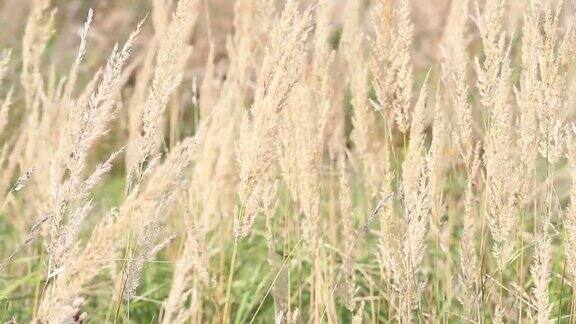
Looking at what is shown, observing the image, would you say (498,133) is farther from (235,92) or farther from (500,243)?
(235,92)

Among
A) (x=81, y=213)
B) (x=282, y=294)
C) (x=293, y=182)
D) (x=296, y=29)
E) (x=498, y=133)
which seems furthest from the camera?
(x=293, y=182)

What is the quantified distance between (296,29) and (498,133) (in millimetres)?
456

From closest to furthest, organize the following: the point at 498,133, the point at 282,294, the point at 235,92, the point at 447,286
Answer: the point at 498,133, the point at 282,294, the point at 447,286, the point at 235,92

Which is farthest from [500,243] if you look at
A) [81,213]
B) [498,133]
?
[81,213]

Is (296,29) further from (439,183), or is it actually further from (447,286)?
(447,286)

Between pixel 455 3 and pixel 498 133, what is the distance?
85cm

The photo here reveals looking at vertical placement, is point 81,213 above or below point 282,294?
above

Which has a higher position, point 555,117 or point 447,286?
point 555,117

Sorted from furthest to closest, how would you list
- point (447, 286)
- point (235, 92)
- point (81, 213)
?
point (235, 92) < point (447, 286) < point (81, 213)

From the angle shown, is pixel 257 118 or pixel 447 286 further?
pixel 447 286

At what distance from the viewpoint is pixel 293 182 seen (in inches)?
92.0

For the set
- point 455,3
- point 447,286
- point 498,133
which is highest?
point 455,3

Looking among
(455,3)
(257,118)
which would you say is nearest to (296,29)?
(257,118)

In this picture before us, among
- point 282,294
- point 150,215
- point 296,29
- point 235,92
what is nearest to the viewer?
point 150,215
